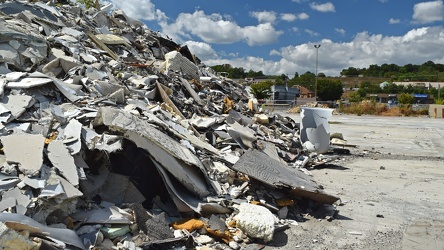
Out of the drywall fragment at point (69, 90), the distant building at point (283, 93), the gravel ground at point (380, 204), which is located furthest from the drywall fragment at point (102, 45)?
the distant building at point (283, 93)

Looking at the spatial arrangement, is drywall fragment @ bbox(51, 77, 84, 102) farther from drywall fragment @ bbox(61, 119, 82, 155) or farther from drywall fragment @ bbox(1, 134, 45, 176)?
drywall fragment @ bbox(1, 134, 45, 176)

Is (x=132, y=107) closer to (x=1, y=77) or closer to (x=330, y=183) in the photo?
(x=1, y=77)

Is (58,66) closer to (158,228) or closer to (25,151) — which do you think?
(25,151)

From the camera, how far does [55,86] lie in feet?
19.0

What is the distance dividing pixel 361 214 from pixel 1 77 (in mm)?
5881

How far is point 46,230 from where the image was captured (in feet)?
10.2

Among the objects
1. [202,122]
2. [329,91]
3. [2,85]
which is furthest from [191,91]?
[329,91]

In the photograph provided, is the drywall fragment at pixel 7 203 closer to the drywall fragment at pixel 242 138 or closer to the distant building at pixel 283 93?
the drywall fragment at pixel 242 138

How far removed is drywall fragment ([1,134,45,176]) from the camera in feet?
11.9

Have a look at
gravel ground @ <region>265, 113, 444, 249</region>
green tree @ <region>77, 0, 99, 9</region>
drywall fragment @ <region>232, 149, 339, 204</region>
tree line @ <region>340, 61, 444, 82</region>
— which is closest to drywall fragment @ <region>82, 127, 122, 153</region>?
drywall fragment @ <region>232, 149, 339, 204</region>

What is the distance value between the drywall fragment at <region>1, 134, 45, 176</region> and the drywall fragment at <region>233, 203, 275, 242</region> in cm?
228

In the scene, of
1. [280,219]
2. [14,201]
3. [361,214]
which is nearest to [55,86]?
[14,201]

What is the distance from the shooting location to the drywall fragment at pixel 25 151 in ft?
11.9

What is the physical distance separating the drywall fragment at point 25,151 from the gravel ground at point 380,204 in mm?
2707
